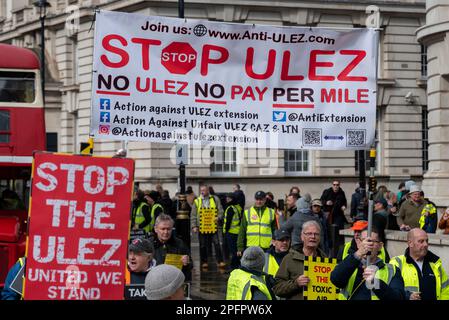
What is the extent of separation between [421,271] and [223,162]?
2885cm

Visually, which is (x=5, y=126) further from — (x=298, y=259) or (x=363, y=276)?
(x=363, y=276)

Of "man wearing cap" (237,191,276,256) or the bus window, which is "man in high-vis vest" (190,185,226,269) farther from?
the bus window

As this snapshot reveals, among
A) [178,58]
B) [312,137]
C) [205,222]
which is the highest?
[178,58]

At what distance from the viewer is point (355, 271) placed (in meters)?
7.83

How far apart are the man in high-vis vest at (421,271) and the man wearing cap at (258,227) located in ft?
26.6

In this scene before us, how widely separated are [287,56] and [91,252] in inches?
115

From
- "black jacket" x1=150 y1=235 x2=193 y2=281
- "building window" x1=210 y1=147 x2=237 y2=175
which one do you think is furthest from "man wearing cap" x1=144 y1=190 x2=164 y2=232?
"building window" x1=210 y1=147 x2=237 y2=175

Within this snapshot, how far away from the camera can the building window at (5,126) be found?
603 inches

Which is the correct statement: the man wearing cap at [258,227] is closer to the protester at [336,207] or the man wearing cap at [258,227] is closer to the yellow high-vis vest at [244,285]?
the protester at [336,207]

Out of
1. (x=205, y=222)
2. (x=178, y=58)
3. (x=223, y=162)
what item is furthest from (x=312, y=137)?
(x=223, y=162)

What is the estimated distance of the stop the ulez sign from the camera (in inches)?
348

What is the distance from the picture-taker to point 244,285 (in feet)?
25.0
